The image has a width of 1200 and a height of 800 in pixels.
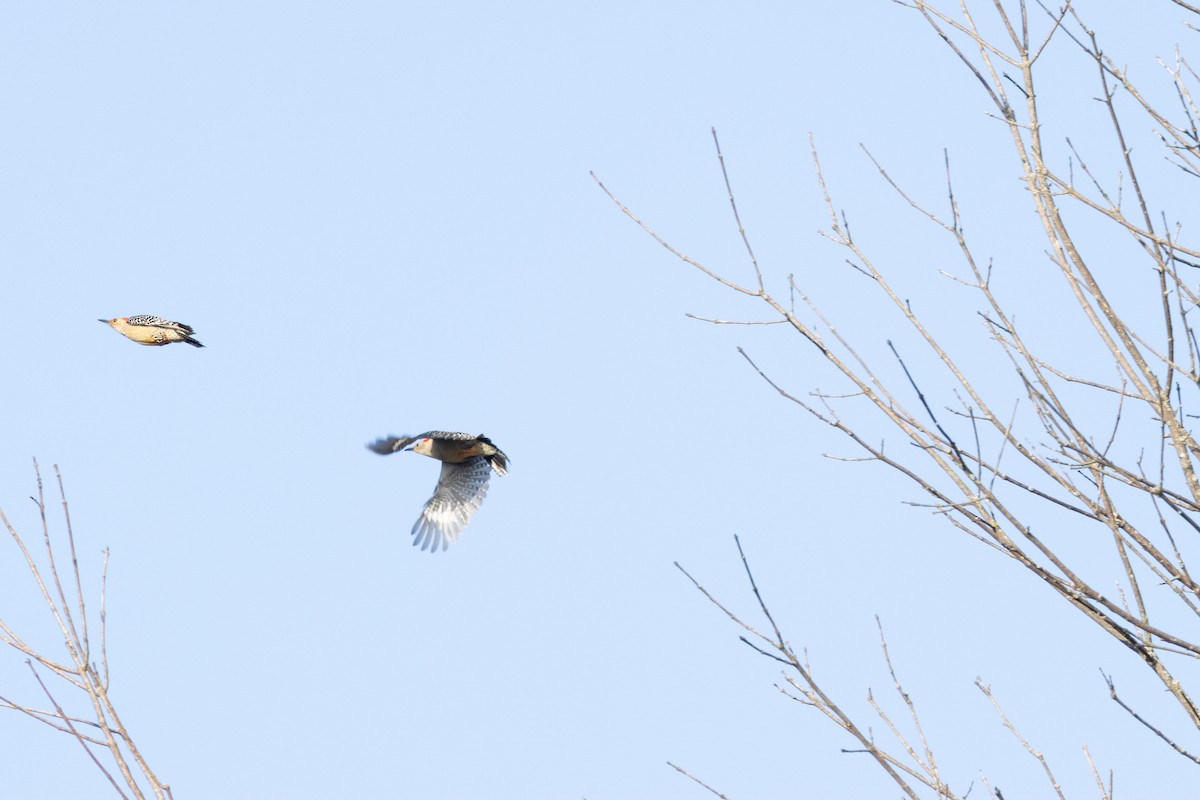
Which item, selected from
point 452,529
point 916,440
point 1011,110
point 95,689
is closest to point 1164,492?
point 916,440

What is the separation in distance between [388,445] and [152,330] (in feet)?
11.9

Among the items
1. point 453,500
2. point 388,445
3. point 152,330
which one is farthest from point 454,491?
point 152,330

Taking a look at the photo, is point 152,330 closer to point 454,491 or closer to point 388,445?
point 388,445

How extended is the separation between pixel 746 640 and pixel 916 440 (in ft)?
2.13

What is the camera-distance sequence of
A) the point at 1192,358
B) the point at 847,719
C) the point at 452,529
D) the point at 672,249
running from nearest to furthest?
the point at 847,719 → the point at 1192,358 → the point at 672,249 → the point at 452,529

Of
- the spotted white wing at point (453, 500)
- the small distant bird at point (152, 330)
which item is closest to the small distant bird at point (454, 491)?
the spotted white wing at point (453, 500)

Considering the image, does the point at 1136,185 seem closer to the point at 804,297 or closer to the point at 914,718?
the point at 804,297

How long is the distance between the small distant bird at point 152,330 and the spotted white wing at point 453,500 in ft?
14.5

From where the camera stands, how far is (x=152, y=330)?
9.59 m

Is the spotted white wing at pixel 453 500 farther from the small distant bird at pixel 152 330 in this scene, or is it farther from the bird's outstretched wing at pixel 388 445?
the small distant bird at pixel 152 330

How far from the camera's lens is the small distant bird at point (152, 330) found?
9461mm

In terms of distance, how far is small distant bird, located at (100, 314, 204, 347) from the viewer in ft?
31.0

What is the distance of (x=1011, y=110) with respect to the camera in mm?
3844

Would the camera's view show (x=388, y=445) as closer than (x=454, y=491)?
Yes
